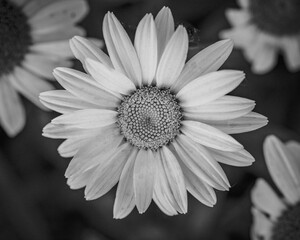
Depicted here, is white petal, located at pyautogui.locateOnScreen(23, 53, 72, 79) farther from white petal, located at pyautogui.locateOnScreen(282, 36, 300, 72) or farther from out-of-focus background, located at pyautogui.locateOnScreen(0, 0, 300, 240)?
white petal, located at pyautogui.locateOnScreen(282, 36, 300, 72)

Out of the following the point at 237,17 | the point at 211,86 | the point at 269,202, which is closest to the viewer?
the point at 211,86

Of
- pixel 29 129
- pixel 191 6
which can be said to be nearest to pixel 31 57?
pixel 29 129

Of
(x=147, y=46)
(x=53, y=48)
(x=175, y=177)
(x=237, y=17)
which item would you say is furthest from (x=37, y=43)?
(x=237, y=17)

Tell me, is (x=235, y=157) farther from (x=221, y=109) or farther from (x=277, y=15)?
(x=277, y=15)

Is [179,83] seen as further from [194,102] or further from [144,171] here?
[144,171]

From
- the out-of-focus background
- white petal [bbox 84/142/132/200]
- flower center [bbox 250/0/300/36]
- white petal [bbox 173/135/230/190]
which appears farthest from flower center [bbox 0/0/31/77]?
flower center [bbox 250/0/300/36]

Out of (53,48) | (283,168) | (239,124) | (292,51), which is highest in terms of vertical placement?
(53,48)
